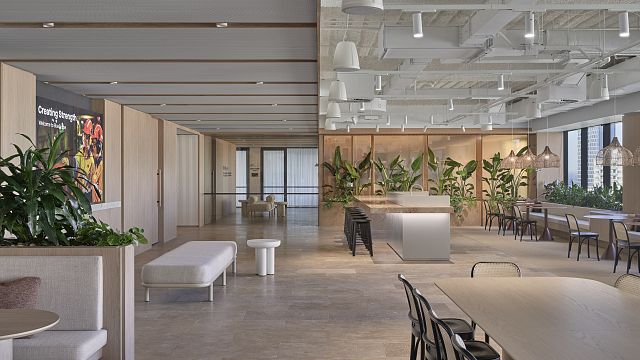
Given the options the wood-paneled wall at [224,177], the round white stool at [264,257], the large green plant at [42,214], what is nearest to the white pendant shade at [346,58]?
the large green plant at [42,214]

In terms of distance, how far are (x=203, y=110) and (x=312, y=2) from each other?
7.57 metres

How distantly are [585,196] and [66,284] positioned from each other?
12.7 meters

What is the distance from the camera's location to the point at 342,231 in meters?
16.0

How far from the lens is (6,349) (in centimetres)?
378

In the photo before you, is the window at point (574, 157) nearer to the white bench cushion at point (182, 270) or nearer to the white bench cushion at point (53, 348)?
the white bench cushion at point (182, 270)

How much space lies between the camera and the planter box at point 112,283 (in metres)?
4.48

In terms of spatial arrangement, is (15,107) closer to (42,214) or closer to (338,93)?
(42,214)

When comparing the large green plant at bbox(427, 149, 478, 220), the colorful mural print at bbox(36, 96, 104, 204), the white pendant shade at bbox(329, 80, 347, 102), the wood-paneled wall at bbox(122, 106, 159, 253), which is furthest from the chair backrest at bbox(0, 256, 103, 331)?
the large green plant at bbox(427, 149, 478, 220)

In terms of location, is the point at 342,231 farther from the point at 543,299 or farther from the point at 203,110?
the point at 543,299

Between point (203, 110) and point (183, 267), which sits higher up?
point (203, 110)

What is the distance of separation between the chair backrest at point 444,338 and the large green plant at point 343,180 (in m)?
→ 13.9

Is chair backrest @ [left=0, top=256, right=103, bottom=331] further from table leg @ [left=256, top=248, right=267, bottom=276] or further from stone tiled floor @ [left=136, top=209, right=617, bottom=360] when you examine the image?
table leg @ [left=256, top=248, right=267, bottom=276]

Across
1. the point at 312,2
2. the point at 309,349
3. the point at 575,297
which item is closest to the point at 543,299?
the point at 575,297

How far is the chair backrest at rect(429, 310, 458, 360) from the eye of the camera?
288cm
